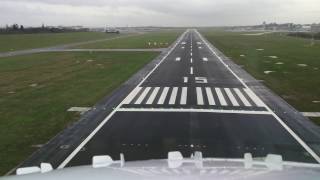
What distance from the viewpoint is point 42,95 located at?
24.9 meters

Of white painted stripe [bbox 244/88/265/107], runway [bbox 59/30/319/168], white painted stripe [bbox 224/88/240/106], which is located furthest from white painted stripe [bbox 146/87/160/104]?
white painted stripe [bbox 244/88/265/107]

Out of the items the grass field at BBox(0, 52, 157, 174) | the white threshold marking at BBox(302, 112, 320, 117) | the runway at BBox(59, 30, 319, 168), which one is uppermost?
the runway at BBox(59, 30, 319, 168)

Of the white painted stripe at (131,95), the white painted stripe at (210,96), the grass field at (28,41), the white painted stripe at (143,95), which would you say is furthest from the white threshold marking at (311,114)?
the grass field at (28,41)

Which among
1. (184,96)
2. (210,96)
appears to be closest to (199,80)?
(210,96)

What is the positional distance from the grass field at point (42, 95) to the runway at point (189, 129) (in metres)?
1.28

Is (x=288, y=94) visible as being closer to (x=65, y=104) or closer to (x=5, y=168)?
(x=65, y=104)

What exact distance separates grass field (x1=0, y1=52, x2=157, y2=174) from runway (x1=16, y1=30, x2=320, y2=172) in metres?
1.28

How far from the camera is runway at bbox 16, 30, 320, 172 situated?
42.3 feet

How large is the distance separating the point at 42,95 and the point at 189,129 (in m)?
11.6

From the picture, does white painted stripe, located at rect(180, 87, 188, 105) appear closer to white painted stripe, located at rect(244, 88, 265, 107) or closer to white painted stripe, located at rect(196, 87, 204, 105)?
white painted stripe, located at rect(196, 87, 204, 105)

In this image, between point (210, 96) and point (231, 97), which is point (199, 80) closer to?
point (210, 96)

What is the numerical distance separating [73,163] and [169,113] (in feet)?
24.4

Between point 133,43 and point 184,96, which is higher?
point 184,96

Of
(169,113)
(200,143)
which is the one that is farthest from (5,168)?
(169,113)
